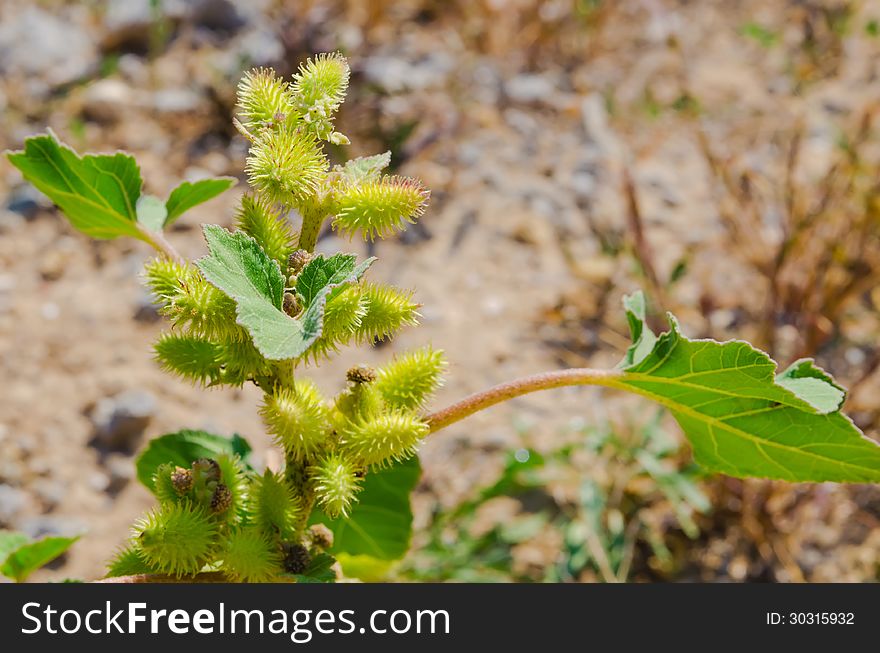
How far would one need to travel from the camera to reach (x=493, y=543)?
2289mm

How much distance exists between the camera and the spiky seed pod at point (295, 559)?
1.19 metres

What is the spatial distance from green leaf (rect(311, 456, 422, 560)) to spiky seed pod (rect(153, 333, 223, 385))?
479 mm

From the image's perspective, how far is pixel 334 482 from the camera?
1.09 metres

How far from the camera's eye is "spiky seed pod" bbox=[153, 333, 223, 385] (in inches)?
43.6

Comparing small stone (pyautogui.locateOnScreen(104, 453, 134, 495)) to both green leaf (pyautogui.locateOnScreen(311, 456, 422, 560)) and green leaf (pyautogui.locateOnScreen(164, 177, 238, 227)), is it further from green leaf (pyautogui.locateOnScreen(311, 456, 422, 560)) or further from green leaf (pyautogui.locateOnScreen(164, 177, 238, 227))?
green leaf (pyautogui.locateOnScreen(164, 177, 238, 227))

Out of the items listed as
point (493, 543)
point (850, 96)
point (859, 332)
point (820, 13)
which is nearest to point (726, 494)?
point (493, 543)

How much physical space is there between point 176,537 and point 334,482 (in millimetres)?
188

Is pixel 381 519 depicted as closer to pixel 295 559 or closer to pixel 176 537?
pixel 295 559

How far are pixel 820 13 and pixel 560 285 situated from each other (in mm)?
2150

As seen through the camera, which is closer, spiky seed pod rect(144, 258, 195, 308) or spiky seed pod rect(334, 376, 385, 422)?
spiky seed pod rect(144, 258, 195, 308)

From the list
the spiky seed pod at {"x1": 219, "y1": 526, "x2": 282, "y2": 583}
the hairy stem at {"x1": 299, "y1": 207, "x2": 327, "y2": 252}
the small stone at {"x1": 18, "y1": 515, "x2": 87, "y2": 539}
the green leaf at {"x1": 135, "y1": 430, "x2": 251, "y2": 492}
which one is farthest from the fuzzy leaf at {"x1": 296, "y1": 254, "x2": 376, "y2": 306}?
the small stone at {"x1": 18, "y1": 515, "x2": 87, "y2": 539}

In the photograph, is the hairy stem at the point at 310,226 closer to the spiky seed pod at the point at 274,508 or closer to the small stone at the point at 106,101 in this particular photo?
the spiky seed pod at the point at 274,508
